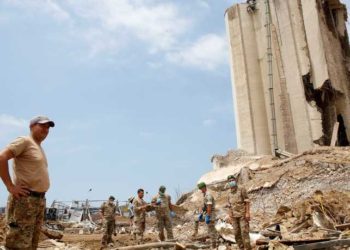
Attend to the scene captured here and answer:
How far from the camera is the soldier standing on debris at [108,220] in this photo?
1052 cm

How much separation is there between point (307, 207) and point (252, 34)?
53.7 ft

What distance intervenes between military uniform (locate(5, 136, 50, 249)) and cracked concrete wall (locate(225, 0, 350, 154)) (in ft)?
55.9

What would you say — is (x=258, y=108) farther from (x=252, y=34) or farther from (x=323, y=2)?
(x=323, y=2)

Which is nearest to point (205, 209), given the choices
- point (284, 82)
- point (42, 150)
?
point (42, 150)

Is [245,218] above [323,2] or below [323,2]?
below

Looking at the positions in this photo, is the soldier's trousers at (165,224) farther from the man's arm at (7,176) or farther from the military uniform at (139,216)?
the man's arm at (7,176)

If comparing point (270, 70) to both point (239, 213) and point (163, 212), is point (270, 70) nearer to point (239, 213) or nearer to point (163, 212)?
point (163, 212)

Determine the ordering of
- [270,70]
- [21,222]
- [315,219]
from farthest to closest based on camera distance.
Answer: [270,70] < [315,219] < [21,222]

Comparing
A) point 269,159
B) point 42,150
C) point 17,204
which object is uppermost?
point 269,159

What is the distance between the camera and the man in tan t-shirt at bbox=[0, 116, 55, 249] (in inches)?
151

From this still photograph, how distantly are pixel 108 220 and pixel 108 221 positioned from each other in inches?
1.1

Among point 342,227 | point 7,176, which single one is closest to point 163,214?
point 342,227

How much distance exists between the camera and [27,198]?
153 inches

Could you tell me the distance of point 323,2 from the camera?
22188mm
